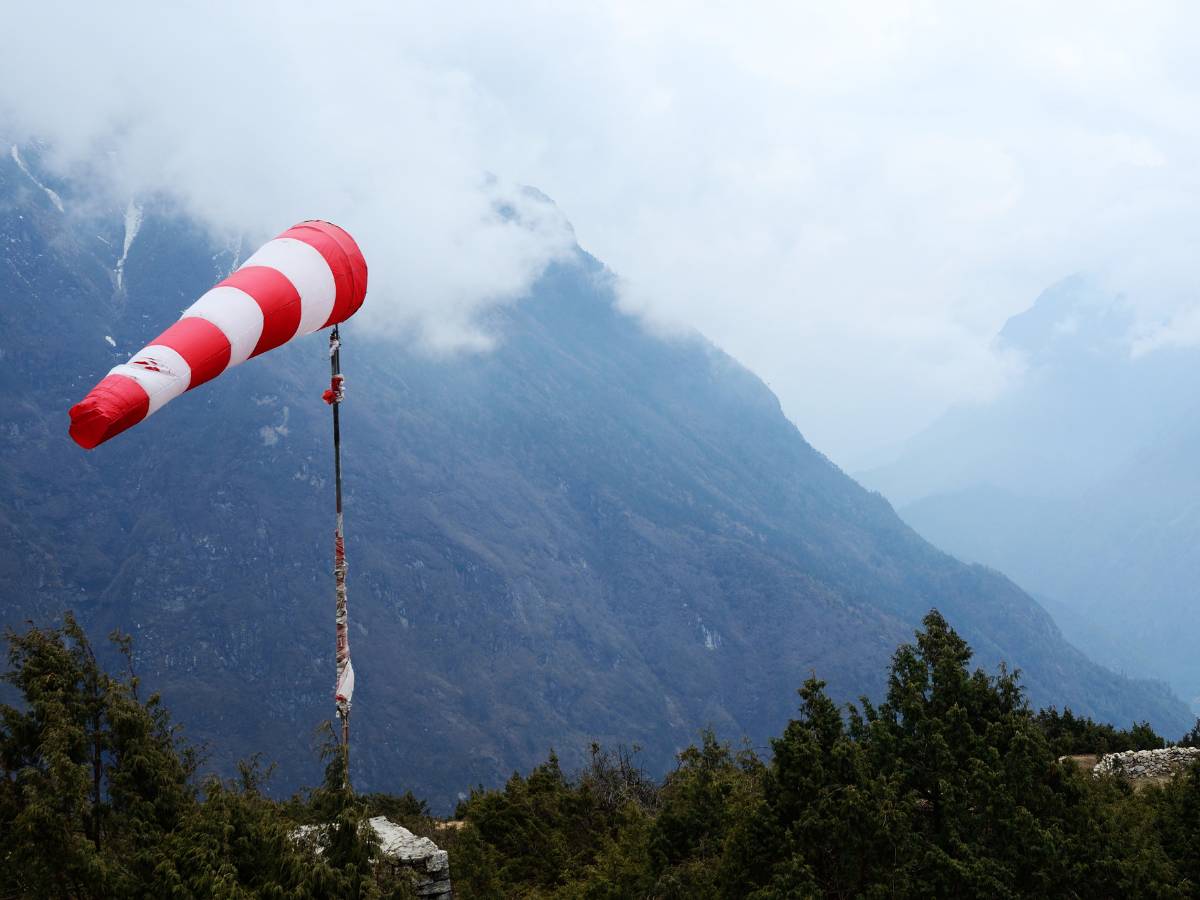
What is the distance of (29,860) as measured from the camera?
12.6 metres

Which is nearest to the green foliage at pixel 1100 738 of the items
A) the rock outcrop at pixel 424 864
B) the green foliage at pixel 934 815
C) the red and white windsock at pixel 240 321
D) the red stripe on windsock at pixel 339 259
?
the green foliage at pixel 934 815

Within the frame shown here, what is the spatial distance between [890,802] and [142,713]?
1310 centimetres

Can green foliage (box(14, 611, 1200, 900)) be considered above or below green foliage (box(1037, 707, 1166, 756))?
below

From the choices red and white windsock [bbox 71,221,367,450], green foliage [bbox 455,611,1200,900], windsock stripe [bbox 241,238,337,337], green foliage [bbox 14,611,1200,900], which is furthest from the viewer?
green foliage [bbox 455,611,1200,900]

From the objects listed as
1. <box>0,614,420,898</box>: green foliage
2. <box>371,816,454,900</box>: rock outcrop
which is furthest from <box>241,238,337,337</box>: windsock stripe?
<box>371,816,454,900</box>: rock outcrop

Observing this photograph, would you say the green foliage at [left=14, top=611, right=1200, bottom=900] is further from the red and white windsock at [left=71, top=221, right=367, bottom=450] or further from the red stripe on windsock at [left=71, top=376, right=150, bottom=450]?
the red stripe on windsock at [left=71, top=376, right=150, bottom=450]

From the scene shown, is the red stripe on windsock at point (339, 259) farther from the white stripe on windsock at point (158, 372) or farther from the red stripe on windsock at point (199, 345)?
the white stripe on windsock at point (158, 372)

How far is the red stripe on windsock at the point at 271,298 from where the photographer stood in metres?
9.43

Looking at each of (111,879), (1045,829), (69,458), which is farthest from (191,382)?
(69,458)

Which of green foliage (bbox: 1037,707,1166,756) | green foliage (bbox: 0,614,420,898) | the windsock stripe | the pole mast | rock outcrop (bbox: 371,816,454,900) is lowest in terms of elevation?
green foliage (bbox: 0,614,420,898)

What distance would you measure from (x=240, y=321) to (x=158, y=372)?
3.62 feet

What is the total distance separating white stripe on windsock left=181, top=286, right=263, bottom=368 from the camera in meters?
8.96

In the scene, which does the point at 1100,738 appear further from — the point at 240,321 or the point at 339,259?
the point at 240,321

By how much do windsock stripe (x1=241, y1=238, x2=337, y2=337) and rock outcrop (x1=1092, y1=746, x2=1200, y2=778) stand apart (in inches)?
1146
